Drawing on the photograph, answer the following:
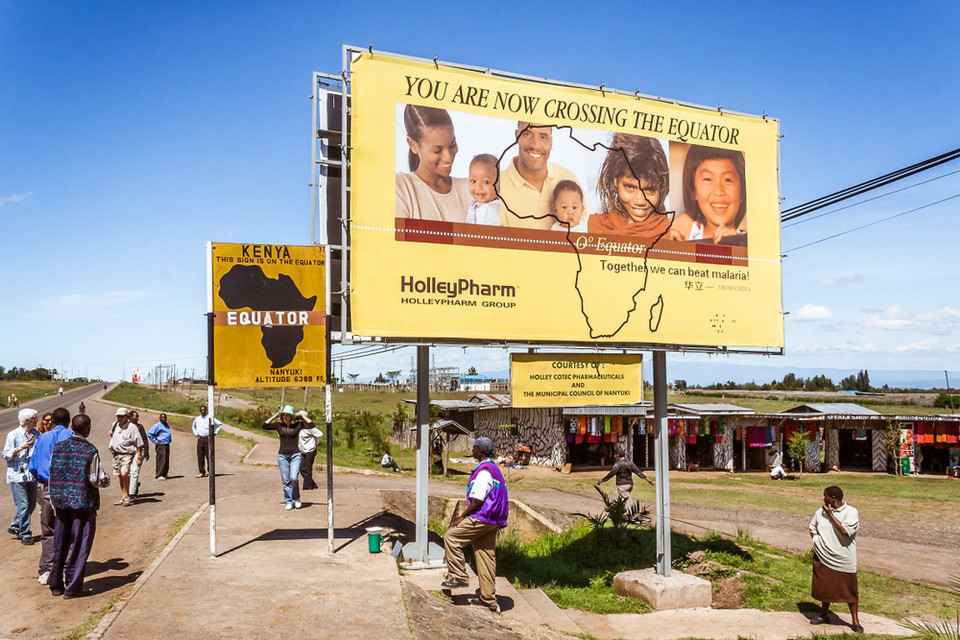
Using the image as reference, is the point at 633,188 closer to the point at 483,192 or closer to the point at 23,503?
the point at 483,192

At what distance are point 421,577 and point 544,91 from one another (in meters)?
6.94

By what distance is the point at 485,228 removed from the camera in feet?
31.1

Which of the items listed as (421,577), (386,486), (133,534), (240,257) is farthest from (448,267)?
(386,486)

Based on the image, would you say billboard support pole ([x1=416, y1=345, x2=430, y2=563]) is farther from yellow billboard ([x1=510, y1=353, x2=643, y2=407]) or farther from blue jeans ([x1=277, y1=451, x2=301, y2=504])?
blue jeans ([x1=277, y1=451, x2=301, y2=504])

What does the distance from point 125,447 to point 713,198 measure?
448 inches

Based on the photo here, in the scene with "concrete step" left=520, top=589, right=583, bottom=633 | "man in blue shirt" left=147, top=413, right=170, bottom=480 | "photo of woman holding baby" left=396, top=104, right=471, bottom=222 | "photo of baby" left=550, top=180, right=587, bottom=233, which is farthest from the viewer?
"man in blue shirt" left=147, top=413, right=170, bottom=480

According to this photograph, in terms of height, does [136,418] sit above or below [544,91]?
below

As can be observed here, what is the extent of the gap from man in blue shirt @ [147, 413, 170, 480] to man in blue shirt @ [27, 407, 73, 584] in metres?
7.47

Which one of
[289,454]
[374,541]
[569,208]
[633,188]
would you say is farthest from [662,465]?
[289,454]

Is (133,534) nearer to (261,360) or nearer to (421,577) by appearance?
(261,360)

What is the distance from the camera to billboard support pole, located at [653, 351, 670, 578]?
1009 cm

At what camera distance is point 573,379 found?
9758mm

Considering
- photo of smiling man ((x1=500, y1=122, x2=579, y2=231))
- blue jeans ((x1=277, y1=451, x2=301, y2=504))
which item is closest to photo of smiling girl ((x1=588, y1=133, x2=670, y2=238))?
photo of smiling man ((x1=500, y1=122, x2=579, y2=231))

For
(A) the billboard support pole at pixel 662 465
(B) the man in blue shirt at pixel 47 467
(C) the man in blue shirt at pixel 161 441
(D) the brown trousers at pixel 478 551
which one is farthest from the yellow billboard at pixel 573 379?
(C) the man in blue shirt at pixel 161 441
